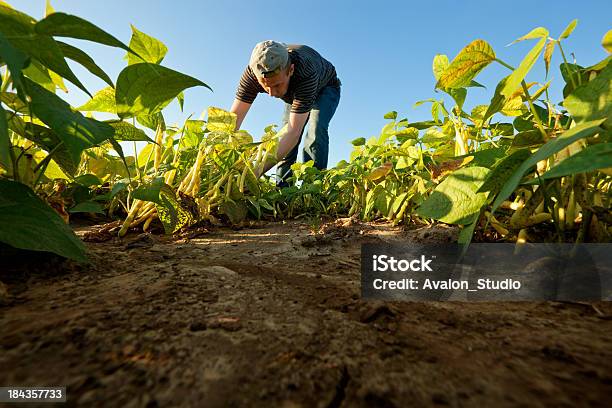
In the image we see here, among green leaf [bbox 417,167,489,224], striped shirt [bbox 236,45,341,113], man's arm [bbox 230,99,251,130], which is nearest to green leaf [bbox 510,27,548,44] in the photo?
green leaf [bbox 417,167,489,224]

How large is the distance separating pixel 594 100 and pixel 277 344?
0.66m

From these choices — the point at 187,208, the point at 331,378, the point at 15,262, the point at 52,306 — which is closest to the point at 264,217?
the point at 187,208

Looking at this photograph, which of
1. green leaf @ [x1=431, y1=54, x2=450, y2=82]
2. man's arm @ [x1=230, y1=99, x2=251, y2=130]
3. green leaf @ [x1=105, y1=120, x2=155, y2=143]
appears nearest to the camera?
green leaf @ [x1=105, y1=120, x2=155, y2=143]

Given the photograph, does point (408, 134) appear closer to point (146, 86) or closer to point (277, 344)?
point (146, 86)

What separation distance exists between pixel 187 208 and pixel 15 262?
0.65 m

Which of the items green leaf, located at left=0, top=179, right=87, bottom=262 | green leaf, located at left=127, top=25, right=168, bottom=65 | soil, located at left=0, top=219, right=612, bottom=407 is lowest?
soil, located at left=0, top=219, right=612, bottom=407

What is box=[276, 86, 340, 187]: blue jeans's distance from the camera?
3.48 metres

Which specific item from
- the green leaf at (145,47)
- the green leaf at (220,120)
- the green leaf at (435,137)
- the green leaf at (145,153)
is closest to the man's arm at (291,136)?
the green leaf at (220,120)

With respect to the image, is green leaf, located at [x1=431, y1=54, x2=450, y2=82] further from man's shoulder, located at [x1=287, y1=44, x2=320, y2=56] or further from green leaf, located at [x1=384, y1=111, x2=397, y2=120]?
man's shoulder, located at [x1=287, y1=44, x2=320, y2=56]

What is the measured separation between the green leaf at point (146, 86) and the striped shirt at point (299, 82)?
2.27 meters

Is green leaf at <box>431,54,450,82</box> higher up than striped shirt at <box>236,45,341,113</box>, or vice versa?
striped shirt at <box>236,45,341,113</box>

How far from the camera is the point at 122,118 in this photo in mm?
817

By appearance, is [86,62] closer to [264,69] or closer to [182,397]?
[182,397]

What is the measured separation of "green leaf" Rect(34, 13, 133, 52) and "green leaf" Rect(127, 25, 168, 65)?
39cm
